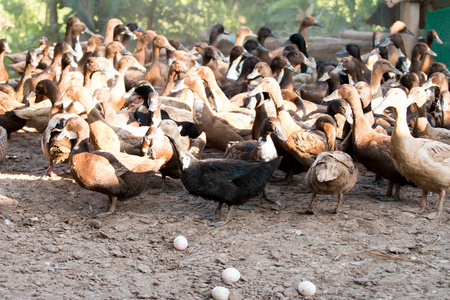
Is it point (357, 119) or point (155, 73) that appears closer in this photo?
point (357, 119)

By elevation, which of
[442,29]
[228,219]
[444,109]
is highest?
[442,29]

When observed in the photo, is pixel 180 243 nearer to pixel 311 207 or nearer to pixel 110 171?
pixel 110 171

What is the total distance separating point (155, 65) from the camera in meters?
10.7

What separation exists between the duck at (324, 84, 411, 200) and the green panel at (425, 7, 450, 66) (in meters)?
6.31

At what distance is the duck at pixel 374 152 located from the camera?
19.3 feet

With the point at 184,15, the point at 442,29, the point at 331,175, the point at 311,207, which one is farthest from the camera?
the point at 184,15

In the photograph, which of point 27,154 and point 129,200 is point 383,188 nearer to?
point 129,200

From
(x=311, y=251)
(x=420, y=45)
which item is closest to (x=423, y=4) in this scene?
(x=420, y=45)

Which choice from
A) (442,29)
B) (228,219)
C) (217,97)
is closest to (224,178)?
(228,219)

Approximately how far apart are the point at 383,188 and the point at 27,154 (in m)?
4.75

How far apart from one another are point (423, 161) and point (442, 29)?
7.39m

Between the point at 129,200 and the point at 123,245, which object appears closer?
the point at 123,245

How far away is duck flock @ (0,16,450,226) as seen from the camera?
536cm

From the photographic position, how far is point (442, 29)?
1170cm
